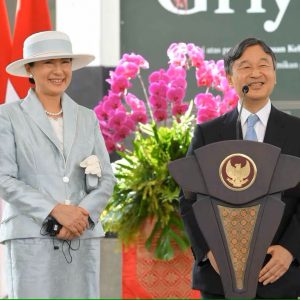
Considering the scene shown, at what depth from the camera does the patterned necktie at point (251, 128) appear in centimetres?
254

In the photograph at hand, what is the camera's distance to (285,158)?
7.00ft

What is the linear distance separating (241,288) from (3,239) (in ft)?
3.00

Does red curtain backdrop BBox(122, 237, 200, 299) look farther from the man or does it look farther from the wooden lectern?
the wooden lectern

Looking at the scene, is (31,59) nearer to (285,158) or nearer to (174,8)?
(285,158)

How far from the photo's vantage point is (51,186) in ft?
8.94

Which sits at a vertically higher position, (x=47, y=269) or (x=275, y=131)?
(x=275, y=131)

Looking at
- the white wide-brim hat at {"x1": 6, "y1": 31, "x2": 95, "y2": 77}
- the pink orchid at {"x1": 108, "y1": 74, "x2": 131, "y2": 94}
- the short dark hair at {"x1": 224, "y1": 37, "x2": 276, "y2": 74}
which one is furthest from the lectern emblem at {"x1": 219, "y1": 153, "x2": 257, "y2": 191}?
the pink orchid at {"x1": 108, "y1": 74, "x2": 131, "y2": 94}

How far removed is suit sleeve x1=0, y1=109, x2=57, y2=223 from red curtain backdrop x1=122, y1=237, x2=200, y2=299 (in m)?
1.16

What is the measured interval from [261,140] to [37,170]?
2.21 feet

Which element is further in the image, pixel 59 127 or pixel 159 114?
pixel 159 114

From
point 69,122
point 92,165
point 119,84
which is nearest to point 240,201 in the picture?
point 92,165

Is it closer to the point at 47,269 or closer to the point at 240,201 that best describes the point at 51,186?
the point at 47,269

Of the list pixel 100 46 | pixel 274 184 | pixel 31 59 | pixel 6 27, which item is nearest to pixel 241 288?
pixel 274 184

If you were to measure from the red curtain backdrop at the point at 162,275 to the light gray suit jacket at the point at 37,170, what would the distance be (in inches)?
40.3
